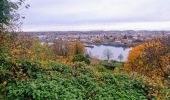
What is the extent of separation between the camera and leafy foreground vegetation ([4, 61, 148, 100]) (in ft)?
31.1

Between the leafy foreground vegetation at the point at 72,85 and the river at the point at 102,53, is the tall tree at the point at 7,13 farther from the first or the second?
the river at the point at 102,53

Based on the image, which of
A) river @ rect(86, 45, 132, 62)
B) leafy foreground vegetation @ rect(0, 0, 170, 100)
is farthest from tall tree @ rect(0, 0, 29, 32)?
river @ rect(86, 45, 132, 62)

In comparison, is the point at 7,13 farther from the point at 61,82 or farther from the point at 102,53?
the point at 102,53

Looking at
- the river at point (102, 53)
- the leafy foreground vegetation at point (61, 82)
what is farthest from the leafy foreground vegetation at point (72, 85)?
the river at point (102, 53)

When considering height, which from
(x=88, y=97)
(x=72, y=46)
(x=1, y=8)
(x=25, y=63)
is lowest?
(x=72, y=46)

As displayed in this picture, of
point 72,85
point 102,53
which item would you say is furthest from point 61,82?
point 102,53

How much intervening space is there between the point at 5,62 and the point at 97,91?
289 cm

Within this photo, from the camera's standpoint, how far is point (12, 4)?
12.9m

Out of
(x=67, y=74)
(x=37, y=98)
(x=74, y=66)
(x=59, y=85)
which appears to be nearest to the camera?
(x=37, y=98)

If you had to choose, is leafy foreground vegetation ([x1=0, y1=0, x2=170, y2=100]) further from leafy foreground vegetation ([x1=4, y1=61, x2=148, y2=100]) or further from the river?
the river

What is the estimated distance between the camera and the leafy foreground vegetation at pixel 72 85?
31.1 ft

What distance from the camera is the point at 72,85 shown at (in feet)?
33.4

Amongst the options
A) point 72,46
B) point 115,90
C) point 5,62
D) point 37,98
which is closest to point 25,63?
point 5,62

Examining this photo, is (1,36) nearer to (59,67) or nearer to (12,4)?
(12,4)
